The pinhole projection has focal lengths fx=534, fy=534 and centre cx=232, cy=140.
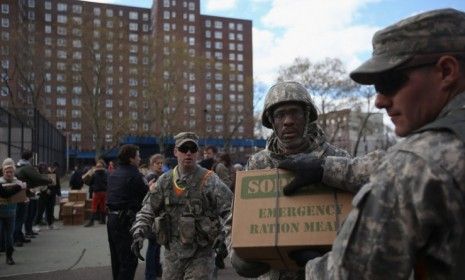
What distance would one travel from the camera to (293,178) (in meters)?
2.11

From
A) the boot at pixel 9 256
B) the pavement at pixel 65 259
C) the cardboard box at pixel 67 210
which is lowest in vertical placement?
the pavement at pixel 65 259

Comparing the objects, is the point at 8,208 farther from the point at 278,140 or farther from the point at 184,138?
the point at 278,140

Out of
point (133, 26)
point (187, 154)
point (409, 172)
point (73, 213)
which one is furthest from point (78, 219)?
point (133, 26)

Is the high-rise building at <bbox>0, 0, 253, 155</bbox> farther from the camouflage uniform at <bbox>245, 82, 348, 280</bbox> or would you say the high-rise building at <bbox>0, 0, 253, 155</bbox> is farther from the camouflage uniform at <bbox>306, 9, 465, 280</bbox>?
the camouflage uniform at <bbox>306, 9, 465, 280</bbox>

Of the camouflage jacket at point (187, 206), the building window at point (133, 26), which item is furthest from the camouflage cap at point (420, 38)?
the building window at point (133, 26)

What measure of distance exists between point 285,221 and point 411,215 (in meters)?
0.87

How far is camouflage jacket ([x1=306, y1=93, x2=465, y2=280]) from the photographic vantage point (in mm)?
1245

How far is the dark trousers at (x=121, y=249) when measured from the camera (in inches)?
270

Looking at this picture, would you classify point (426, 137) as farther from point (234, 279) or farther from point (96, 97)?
point (96, 97)

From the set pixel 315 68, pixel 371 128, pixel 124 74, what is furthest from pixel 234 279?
pixel 124 74

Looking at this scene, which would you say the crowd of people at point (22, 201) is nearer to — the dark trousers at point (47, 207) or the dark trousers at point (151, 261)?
the dark trousers at point (47, 207)

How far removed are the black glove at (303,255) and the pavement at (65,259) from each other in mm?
6724

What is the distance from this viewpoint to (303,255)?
2.01 meters

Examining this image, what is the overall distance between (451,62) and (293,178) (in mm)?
866
